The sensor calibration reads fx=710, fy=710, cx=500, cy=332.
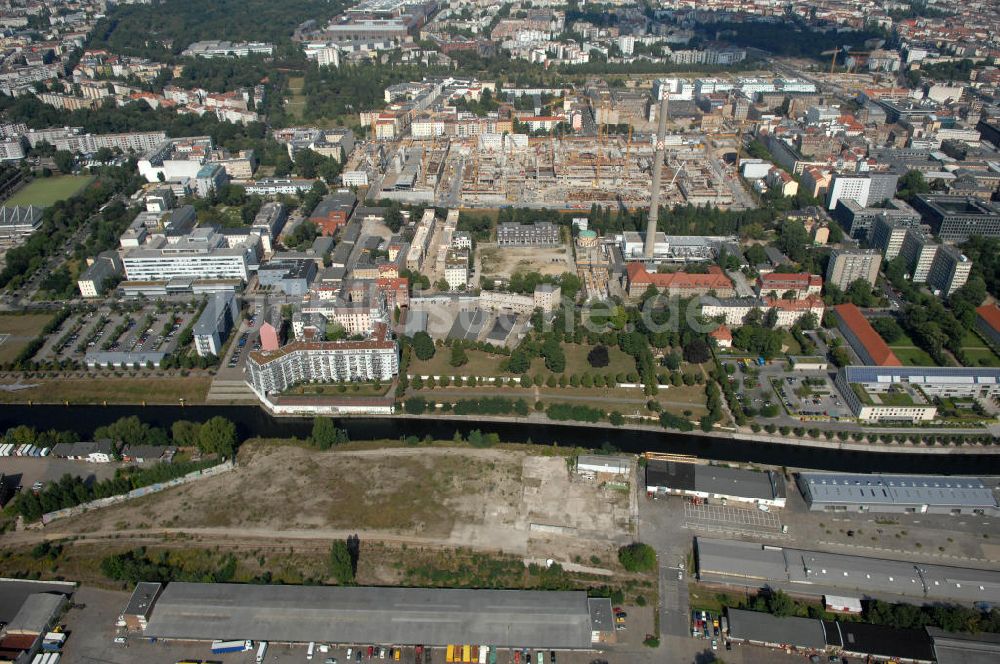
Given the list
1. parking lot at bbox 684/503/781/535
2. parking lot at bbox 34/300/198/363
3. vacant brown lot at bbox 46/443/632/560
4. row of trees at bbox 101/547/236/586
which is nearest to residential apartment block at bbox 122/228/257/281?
parking lot at bbox 34/300/198/363

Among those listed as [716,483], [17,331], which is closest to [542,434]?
[716,483]

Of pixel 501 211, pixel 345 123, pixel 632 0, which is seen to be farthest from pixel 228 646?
pixel 632 0

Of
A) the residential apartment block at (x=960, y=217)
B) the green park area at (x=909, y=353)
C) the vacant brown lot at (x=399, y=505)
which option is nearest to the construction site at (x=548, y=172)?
the residential apartment block at (x=960, y=217)

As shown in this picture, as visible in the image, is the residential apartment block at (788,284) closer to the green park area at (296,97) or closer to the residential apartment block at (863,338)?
the residential apartment block at (863,338)

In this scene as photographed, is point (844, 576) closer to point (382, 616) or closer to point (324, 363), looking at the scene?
point (382, 616)

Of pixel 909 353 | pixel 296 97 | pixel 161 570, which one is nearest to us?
pixel 161 570

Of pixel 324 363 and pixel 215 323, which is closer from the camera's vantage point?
pixel 324 363
